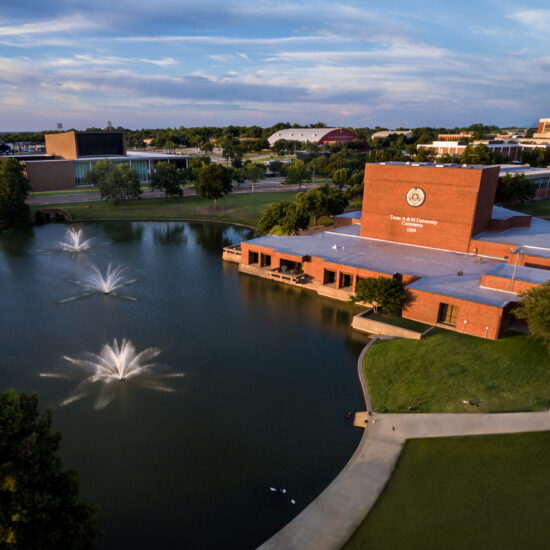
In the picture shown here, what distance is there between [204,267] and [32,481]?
4515 centimetres

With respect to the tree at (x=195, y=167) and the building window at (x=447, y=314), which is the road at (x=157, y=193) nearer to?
the tree at (x=195, y=167)

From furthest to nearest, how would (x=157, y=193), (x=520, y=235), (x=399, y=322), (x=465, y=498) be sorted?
1. (x=157, y=193)
2. (x=520, y=235)
3. (x=399, y=322)
4. (x=465, y=498)

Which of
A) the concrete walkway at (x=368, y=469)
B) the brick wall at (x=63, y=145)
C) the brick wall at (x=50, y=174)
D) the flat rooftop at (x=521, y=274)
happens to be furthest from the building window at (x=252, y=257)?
the brick wall at (x=63, y=145)

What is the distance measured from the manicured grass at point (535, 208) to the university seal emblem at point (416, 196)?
3790cm

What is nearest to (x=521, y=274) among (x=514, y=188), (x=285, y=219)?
(x=285, y=219)

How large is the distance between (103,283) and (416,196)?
37621 millimetres

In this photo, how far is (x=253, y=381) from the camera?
3153 centimetres

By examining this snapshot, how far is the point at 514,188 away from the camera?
7944 cm

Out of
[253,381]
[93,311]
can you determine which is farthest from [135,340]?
[253,381]

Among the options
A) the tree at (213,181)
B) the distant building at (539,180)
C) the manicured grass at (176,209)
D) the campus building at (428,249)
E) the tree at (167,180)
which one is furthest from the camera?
the tree at (167,180)

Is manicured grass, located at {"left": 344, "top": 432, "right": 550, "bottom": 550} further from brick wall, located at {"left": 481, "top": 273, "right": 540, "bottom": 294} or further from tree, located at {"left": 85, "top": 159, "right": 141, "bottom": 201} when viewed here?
tree, located at {"left": 85, "top": 159, "right": 141, "bottom": 201}

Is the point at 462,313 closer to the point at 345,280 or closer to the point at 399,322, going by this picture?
the point at 399,322

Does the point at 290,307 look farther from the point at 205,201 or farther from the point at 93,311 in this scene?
the point at 205,201

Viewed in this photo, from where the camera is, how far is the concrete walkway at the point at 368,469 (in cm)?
1906
